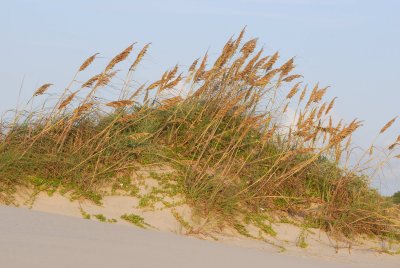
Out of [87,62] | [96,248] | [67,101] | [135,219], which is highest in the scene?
[87,62]

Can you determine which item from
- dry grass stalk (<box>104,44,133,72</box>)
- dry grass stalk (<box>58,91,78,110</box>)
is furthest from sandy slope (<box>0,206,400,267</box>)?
dry grass stalk (<box>104,44,133,72</box>)

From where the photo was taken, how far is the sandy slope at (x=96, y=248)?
9.58 ft

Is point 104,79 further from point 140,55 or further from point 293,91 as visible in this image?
point 293,91

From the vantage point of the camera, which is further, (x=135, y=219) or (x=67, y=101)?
(x=67, y=101)

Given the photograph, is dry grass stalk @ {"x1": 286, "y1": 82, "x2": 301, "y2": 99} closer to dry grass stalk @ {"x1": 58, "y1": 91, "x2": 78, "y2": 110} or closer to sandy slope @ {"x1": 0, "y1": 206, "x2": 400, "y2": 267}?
dry grass stalk @ {"x1": 58, "y1": 91, "x2": 78, "y2": 110}

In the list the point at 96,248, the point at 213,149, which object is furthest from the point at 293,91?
the point at 96,248

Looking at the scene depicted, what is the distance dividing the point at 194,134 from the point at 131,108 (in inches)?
32.9

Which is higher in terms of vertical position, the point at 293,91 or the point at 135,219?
the point at 293,91

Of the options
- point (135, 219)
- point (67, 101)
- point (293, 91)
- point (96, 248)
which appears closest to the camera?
point (96, 248)

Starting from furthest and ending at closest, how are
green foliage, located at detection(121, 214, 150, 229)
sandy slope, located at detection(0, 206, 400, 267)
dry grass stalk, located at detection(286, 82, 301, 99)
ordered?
dry grass stalk, located at detection(286, 82, 301, 99), green foliage, located at detection(121, 214, 150, 229), sandy slope, located at detection(0, 206, 400, 267)

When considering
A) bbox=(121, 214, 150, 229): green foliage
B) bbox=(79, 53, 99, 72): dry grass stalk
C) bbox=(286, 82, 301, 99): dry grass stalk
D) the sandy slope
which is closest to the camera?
the sandy slope

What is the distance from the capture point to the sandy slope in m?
2.92

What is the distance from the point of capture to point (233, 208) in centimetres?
694

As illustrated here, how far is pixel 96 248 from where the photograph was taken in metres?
3.23
